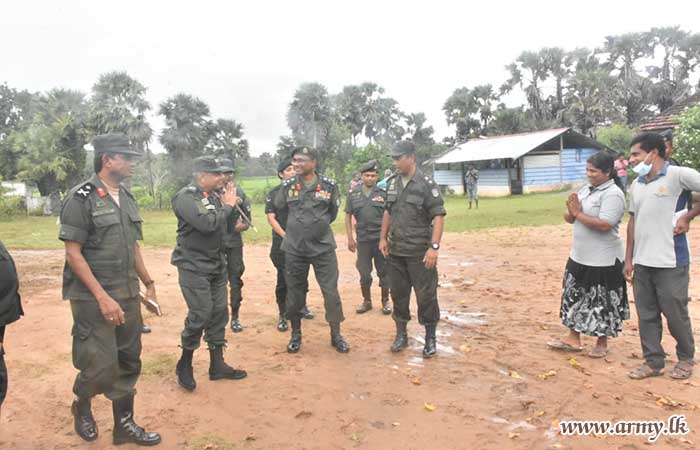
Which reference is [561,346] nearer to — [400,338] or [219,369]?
[400,338]

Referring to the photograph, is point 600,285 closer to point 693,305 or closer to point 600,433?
point 600,433

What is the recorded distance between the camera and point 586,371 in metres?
4.37

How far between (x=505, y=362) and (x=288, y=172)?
3.21m

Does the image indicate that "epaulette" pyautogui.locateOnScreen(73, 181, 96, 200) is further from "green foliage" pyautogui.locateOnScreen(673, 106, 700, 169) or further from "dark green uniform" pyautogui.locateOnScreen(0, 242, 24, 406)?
"green foliage" pyautogui.locateOnScreen(673, 106, 700, 169)

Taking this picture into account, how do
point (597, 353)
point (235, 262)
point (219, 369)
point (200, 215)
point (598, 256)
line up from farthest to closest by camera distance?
1. point (235, 262)
2. point (597, 353)
3. point (598, 256)
4. point (219, 369)
5. point (200, 215)

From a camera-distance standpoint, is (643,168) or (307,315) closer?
(643,168)

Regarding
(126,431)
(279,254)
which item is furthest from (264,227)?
(126,431)

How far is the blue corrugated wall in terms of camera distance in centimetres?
2856

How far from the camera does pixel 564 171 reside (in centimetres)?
2912

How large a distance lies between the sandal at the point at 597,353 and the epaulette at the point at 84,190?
434 centimetres

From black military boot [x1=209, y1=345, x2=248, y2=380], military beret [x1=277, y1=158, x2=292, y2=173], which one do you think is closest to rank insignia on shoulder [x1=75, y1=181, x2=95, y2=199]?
black military boot [x1=209, y1=345, x2=248, y2=380]

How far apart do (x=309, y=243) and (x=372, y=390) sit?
155 centimetres

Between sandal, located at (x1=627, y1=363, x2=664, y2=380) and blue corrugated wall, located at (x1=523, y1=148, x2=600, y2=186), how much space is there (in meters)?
25.5

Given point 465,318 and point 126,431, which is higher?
point 126,431
